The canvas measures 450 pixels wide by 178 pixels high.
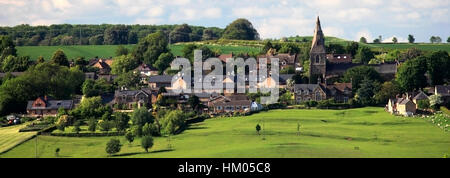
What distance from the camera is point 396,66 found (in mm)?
102688

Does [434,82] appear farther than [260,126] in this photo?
Yes

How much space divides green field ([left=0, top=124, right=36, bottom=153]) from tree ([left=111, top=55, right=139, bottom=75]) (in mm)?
33359

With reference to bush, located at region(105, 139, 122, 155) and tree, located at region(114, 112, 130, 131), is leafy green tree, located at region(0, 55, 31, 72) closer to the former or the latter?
tree, located at region(114, 112, 130, 131)

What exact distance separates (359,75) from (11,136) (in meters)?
36.7

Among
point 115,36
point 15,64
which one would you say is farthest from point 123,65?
point 115,36

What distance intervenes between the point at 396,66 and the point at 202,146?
43222mm

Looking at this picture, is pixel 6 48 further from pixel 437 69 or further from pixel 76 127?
pixel 437 69

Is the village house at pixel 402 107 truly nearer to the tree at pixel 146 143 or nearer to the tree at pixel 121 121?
the tree at pixel 121 121

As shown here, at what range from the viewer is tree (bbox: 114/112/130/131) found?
74.8m

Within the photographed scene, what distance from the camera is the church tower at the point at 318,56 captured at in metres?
103

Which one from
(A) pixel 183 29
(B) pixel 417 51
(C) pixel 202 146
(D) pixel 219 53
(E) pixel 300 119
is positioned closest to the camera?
(C) pixel 202 146

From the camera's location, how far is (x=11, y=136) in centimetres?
7419
